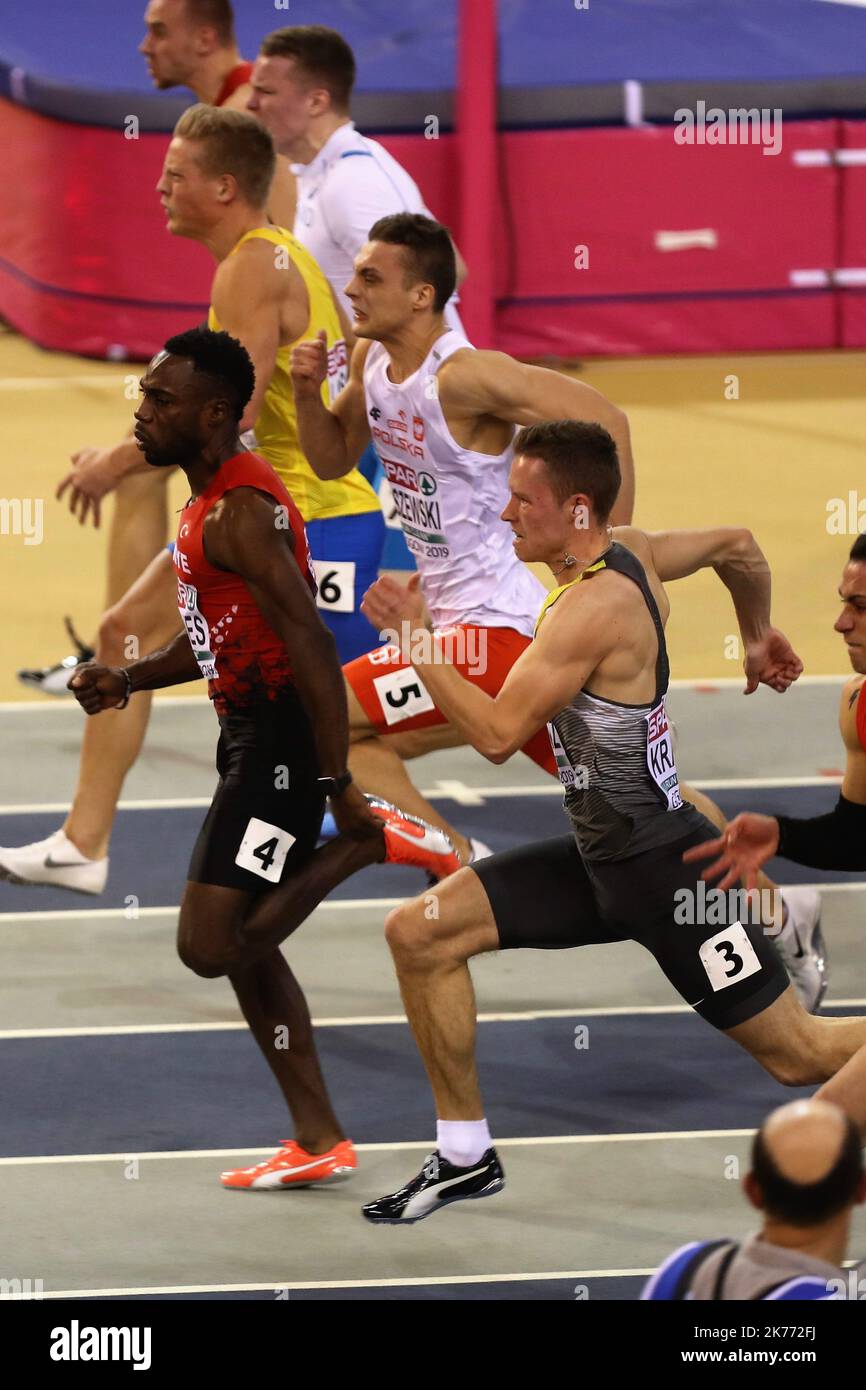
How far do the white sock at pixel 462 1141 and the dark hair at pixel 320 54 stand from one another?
425 centimetres

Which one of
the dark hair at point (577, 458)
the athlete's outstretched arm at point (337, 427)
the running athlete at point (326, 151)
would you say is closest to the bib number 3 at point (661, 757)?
the dark hair at point (577, 458)

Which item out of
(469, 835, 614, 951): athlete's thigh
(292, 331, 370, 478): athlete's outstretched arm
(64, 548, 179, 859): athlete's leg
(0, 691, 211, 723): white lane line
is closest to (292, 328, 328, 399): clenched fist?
(292, 331, 370, 478): athlete's outstretched arm

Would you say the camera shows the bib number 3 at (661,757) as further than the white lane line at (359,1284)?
Yes

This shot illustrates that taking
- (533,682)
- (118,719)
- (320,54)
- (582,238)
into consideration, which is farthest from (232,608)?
(582,238)

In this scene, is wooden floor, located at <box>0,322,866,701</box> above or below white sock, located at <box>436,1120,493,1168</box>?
above

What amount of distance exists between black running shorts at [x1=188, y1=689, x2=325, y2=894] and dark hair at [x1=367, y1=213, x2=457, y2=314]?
1498 mm

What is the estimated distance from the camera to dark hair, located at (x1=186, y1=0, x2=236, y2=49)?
8.73m

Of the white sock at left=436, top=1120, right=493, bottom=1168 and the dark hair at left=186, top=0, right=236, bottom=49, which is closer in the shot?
the white sock at left=436, top=1120, right=493, bottom=1168

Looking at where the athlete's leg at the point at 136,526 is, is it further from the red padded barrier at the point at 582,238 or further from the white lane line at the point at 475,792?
A: the red padded barrier at the point at 582,238

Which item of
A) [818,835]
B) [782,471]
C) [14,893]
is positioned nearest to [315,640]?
[818,835]

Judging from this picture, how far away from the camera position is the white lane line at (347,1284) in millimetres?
4941

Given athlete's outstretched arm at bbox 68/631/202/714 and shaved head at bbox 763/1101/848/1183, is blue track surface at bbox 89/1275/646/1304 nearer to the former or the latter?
athlete's outstretched arm at bbox 68/631/202/714

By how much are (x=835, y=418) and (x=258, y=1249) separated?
30.2 feet

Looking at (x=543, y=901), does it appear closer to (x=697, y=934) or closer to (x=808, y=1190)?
(x=697, y=934)
